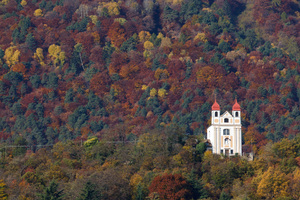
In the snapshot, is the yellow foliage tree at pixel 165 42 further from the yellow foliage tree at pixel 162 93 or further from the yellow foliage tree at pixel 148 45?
the yellow foliage tree at pixel 162 93

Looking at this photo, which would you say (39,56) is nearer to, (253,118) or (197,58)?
(197,58)

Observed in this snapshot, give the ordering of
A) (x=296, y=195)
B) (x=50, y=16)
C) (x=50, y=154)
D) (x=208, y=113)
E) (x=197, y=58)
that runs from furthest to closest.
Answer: (x=50, y=16)
(x=197, y=58)
(x=208, y=113)
(x=50, y=154)
(x=296, y=195)

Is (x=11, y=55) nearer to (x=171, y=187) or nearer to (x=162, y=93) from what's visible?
(x=162, y=93)

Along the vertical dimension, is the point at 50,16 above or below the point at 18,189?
above

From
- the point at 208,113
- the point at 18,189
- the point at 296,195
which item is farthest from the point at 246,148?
the point at 18,189

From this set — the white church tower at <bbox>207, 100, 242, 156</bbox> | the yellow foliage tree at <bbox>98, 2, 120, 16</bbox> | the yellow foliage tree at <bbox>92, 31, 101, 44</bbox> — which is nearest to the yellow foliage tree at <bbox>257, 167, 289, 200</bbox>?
the white church tower at <bbox>207, 100, 242, 156</bbox>

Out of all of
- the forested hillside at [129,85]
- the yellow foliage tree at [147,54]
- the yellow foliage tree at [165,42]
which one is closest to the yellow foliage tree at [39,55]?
the forested hillside at [129,85]
